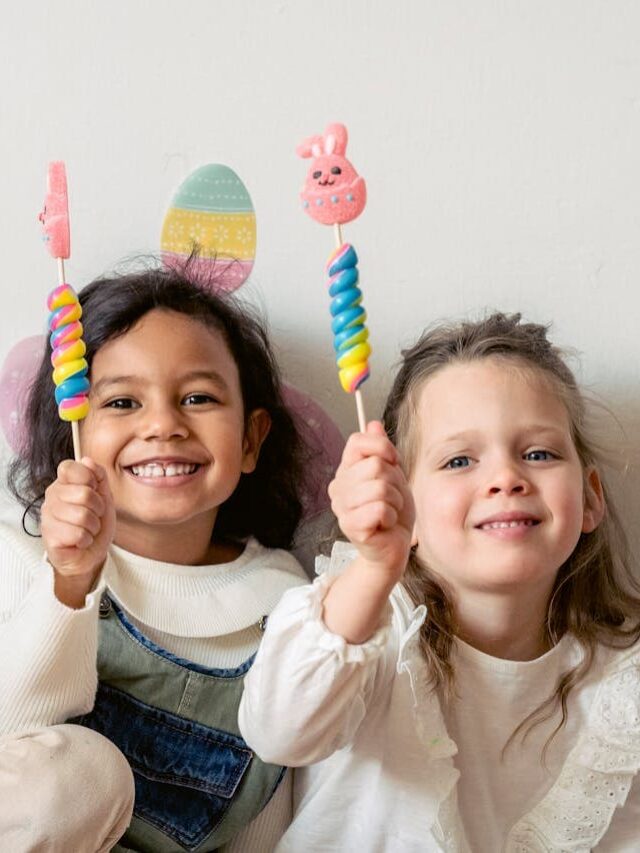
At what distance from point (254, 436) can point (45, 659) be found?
1.43 ft

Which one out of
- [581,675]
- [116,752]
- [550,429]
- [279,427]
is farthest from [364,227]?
[116,752]

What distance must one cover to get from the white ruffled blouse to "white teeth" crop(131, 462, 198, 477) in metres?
0.20

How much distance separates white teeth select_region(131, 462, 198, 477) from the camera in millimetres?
1304

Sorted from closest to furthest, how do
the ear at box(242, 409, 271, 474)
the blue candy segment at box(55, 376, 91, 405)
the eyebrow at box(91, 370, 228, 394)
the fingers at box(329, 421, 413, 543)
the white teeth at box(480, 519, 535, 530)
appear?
the fingers at box(329, 421, 413, 543), the blue candy segment at box(55, 376, 91, 405), the white teeth at box(480, 519, 535, 530), the eyebrow at box(91, 370, 228, 394), the ear at box(242, 409, 271, 474)

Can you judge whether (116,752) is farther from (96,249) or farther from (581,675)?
(96,249)

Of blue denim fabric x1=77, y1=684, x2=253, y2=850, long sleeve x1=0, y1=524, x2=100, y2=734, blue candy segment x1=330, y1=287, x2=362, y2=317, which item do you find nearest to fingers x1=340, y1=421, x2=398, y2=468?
blue candy segment x1=330, y1=287, x2=362, y2=317

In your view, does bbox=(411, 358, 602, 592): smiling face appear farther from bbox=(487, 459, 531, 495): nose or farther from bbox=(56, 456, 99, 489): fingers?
bbox=(56, 456, 99, 489): fingers

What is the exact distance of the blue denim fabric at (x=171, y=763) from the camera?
4.13 feet

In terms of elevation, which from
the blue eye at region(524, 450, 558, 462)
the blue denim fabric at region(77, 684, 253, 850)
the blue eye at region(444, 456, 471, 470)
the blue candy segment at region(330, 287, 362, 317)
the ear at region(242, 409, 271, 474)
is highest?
the blue candy segment at region(330, 287, 362, 317)

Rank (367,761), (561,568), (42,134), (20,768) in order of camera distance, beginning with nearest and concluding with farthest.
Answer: (20,768) → (367,761) → (561,568) → (42,134)

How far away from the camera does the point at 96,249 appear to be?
1.51 metres

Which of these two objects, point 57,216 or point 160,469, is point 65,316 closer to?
point 57,216

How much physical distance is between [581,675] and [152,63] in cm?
92

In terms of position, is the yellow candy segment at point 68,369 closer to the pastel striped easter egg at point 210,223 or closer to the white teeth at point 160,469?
the white teeth at point 160,469
